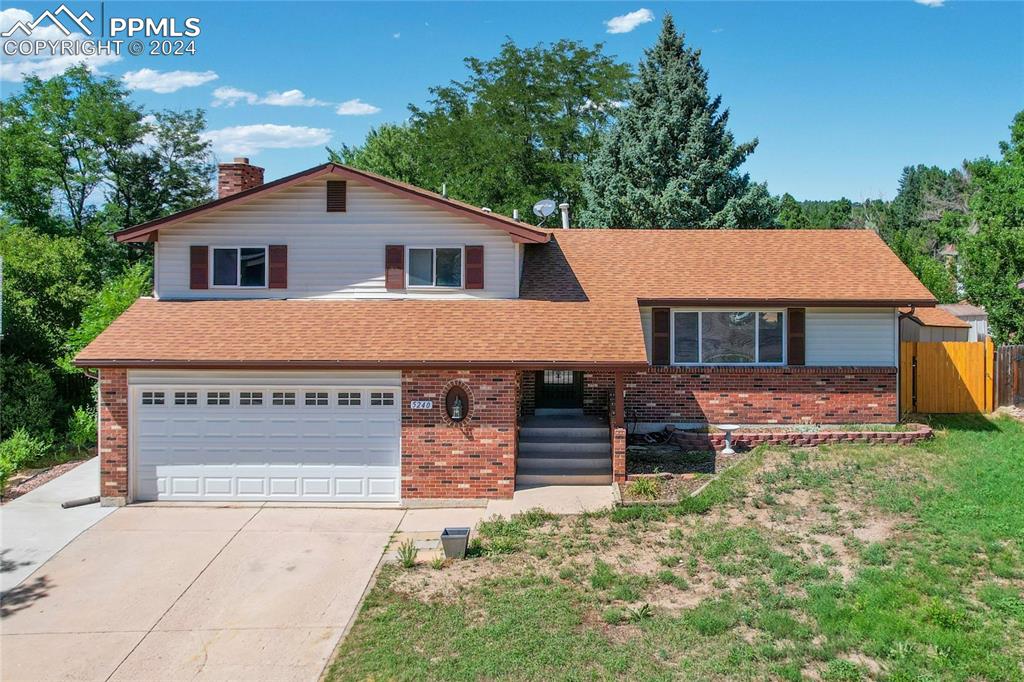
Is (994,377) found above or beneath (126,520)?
above

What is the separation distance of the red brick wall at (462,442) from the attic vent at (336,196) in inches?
162

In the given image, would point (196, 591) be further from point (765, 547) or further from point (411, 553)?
point (765, 547)

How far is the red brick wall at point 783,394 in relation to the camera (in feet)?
53.6

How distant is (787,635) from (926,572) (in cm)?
251

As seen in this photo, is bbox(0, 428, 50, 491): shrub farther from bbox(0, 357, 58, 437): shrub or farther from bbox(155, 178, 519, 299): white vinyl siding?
bbox(155, 178, 519, 299): white vinyl siding

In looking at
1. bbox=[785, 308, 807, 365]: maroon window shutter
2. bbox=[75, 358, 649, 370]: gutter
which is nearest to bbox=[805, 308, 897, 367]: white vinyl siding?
bbox=[785, 308, 807, 365]: maroon window shutter

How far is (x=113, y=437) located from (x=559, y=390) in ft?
29.4

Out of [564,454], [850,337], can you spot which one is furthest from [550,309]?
[850,337]

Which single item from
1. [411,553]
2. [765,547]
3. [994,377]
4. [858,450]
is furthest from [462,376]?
[994,377]

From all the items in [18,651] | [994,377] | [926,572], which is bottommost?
[18,651]

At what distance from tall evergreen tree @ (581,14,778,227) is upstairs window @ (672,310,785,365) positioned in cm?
1332

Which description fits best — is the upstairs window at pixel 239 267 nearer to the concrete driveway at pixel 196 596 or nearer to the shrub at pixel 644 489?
the concrete driveway at pixel 196 596

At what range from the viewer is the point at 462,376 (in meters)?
13.2

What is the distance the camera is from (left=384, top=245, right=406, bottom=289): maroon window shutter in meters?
15.2
